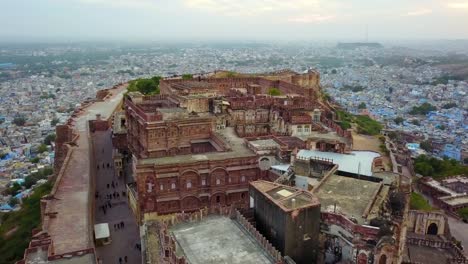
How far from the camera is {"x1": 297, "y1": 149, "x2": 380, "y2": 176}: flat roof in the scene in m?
27.8

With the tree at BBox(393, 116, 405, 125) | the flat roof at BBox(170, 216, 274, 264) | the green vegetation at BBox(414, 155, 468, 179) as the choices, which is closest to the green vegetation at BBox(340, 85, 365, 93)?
the tree at BBox(393, 116, 405, 125)

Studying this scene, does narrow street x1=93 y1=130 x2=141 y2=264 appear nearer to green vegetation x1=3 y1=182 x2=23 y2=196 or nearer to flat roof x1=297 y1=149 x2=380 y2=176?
flat roof x1=297 y1=149 x2=380 y2=176

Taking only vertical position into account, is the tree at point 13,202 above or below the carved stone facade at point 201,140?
below

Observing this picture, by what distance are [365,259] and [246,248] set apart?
5.29m

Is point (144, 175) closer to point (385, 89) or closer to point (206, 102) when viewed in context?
point (206, 102)

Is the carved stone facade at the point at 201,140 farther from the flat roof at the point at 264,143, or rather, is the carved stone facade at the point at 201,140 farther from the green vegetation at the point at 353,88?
the green vegetation at the point at 353,88

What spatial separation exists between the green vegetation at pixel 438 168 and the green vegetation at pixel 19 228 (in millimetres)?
45015

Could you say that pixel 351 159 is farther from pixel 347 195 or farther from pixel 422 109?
pixel 422 109

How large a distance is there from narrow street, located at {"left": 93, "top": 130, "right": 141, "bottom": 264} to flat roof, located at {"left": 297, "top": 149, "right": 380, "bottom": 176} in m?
13.1

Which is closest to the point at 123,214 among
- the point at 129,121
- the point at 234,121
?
the point at 129,121

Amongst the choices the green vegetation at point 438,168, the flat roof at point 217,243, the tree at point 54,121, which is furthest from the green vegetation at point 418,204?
the tree at point 54,121

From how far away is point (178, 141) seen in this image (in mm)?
36031

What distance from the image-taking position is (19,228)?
37312 mm

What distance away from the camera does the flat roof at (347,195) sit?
2134 cm
